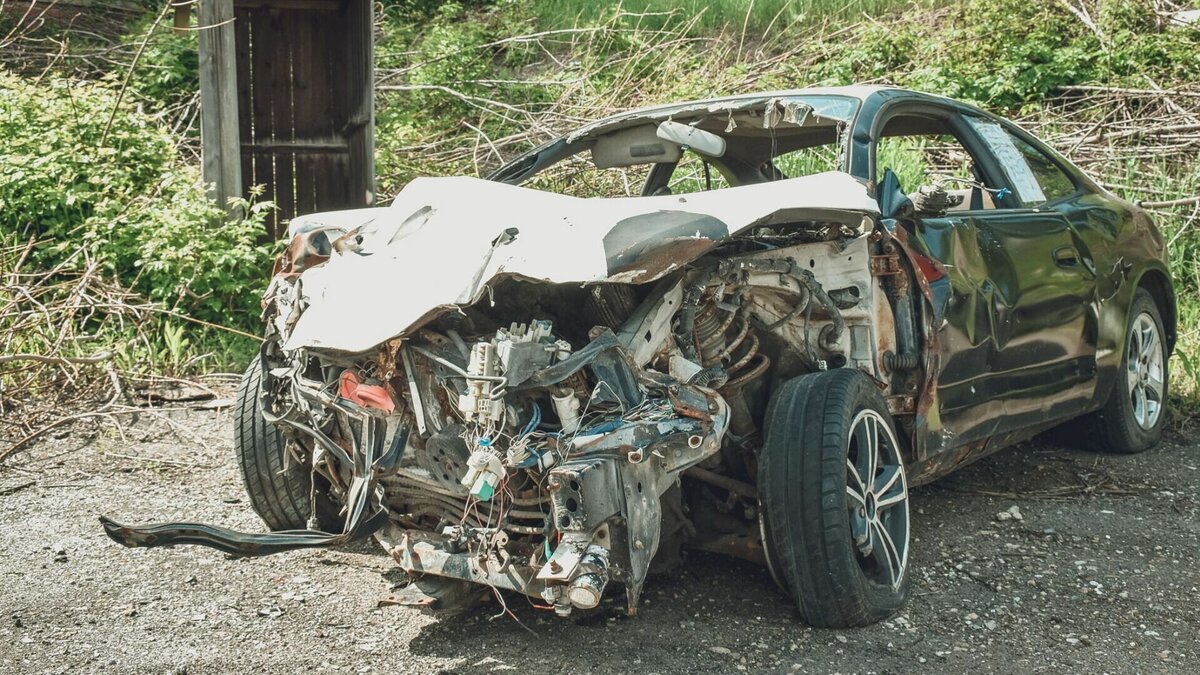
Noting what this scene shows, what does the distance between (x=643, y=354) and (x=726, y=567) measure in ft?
4.12

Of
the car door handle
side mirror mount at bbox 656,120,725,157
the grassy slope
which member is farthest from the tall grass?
side mirror mount at bbox 656,120,725,157

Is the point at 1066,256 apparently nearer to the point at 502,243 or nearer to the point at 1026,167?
the point at 1026,167

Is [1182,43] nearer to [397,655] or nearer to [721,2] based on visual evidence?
[721,2]

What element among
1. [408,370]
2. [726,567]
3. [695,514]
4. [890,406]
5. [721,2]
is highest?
[721,2]

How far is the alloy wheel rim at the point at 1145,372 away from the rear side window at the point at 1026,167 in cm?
84

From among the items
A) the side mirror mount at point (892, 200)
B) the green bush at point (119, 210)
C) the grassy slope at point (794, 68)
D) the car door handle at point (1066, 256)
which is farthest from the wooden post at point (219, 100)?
the car door handle at point (1066, 256)

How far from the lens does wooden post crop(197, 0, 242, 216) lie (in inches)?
320

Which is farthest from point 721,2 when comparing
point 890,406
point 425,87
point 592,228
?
point 592,228

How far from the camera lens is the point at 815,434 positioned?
12.8 feet

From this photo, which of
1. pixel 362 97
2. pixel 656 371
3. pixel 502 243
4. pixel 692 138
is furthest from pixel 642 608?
pixel 362 97

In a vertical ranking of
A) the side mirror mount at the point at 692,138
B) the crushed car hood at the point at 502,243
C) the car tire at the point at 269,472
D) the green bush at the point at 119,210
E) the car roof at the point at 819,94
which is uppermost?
the car roof at the point at 819,94

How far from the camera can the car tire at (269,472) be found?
472 centimetres

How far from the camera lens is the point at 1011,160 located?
5660 millimetres

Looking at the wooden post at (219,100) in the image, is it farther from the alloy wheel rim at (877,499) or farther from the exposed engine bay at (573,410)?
the alloy wheel rim at (877,499)
